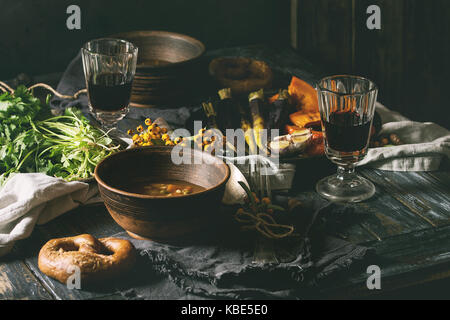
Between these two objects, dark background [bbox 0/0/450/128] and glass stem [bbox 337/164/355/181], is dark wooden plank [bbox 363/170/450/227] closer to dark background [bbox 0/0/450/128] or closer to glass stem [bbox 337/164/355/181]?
glass stem [bbox 337/164/355/181]

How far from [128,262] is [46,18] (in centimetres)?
178

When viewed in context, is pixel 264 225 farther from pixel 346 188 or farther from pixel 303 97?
pixel 303 97

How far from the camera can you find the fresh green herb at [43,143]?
6.17 feet

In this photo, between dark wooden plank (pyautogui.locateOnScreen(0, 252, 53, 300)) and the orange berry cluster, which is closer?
dark wooden plank (pyautogui.locateOnScreen(0, 252, 53, 300))

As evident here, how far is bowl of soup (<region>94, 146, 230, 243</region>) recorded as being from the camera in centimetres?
150

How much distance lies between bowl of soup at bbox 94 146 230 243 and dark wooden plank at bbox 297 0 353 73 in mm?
1628

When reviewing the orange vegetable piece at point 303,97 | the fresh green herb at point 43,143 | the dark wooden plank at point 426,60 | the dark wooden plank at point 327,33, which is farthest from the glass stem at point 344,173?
the dark wooden plank at point 327,33

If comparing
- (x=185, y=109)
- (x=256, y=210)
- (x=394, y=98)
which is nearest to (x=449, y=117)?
(x=394, y=98)

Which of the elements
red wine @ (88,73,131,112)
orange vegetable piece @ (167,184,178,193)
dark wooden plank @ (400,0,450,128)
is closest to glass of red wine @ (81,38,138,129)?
red wine @ (88,73,131,112)

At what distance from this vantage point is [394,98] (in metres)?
3.05

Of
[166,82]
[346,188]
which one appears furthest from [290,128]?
[166,82]

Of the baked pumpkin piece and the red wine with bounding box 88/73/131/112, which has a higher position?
the red wine with bounding box 88/73/131/112

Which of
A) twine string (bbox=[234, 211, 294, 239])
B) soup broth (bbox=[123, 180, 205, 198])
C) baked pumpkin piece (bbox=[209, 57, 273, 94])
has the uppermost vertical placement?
baked pumpkin piece (bbox=[209, 57, 273, 94])

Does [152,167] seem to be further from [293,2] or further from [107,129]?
[293,2]
